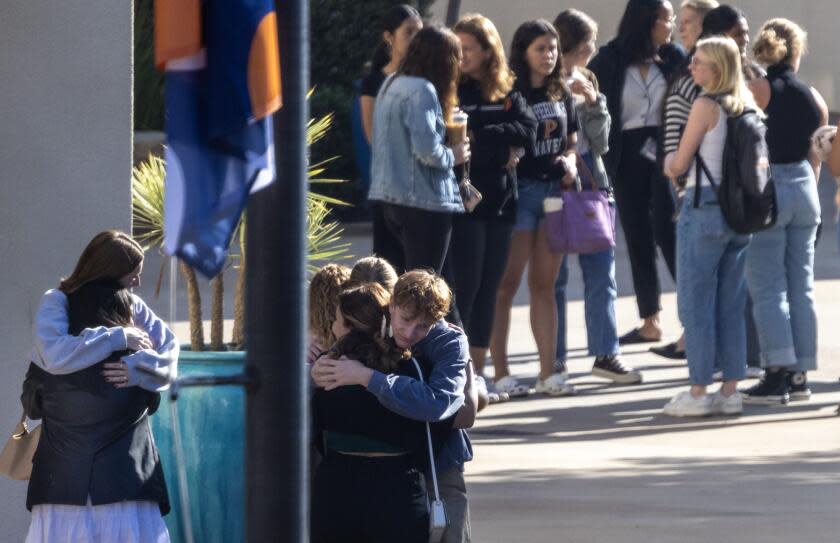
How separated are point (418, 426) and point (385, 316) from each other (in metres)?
0.33

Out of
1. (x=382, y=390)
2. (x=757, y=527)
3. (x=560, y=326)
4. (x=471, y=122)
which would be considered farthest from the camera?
(x=560, y=326)

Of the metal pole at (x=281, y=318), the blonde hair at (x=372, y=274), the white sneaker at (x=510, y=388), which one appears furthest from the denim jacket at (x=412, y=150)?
the metal pole at (x=281, y=318)

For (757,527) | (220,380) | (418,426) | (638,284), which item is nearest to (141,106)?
(638,284)

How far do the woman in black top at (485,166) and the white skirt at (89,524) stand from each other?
397cm

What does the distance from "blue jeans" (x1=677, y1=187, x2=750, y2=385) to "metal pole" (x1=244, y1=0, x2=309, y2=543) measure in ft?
18.7

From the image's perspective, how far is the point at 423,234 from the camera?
8812 millimetres

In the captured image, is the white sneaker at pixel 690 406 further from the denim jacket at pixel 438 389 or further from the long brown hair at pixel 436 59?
the denim jacket at pixel 438 389

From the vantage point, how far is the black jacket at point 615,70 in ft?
36.2

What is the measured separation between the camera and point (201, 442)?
237 inches

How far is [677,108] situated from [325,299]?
4.23m

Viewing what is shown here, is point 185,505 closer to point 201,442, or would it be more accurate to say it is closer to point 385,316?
point 201,442

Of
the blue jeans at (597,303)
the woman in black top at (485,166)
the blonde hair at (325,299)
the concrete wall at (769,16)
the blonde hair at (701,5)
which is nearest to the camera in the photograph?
the blonde hair at (325,299)

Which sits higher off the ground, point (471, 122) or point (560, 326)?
point (471, 122)

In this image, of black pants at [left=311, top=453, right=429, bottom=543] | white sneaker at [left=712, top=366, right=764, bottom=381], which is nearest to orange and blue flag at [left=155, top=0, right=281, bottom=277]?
black pants at [left=311, top=453, right=429, bottom=543]
